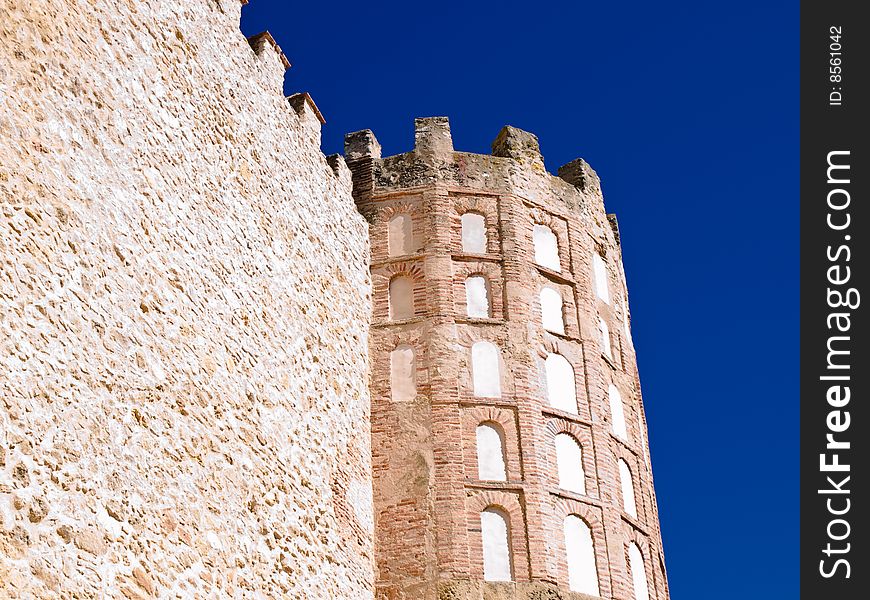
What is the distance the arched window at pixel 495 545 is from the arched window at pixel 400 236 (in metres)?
3.36

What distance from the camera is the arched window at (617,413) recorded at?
14625 mm

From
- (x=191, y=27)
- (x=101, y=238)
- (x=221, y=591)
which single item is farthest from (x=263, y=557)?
(x=191, y=27)

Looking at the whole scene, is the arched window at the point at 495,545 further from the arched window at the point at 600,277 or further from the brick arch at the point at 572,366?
the arched window at the point at 600,277

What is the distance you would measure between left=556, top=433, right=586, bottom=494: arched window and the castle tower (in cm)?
2

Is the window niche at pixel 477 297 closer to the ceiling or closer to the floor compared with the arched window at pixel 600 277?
closer to the floor

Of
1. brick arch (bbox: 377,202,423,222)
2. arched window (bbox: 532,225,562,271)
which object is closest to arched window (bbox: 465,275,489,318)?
arched window (bbox: 532,225,562,271)

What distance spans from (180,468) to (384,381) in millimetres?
5034

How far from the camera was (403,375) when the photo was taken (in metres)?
13.4

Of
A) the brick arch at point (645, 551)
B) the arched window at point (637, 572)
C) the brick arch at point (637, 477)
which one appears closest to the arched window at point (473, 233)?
the brick arch at point (637, 477)

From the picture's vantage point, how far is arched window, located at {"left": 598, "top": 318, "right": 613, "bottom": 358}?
1502 centimetres

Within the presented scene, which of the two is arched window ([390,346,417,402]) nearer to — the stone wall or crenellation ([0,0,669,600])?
crenellation ([0,0,669,600])

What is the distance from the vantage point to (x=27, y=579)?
21.4ft

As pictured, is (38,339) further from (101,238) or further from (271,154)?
(271,154)

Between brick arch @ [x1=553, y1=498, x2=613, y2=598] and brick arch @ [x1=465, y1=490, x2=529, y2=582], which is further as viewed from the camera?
brick arch @ [x1=553, y1=498, x2=613, y2=598]
